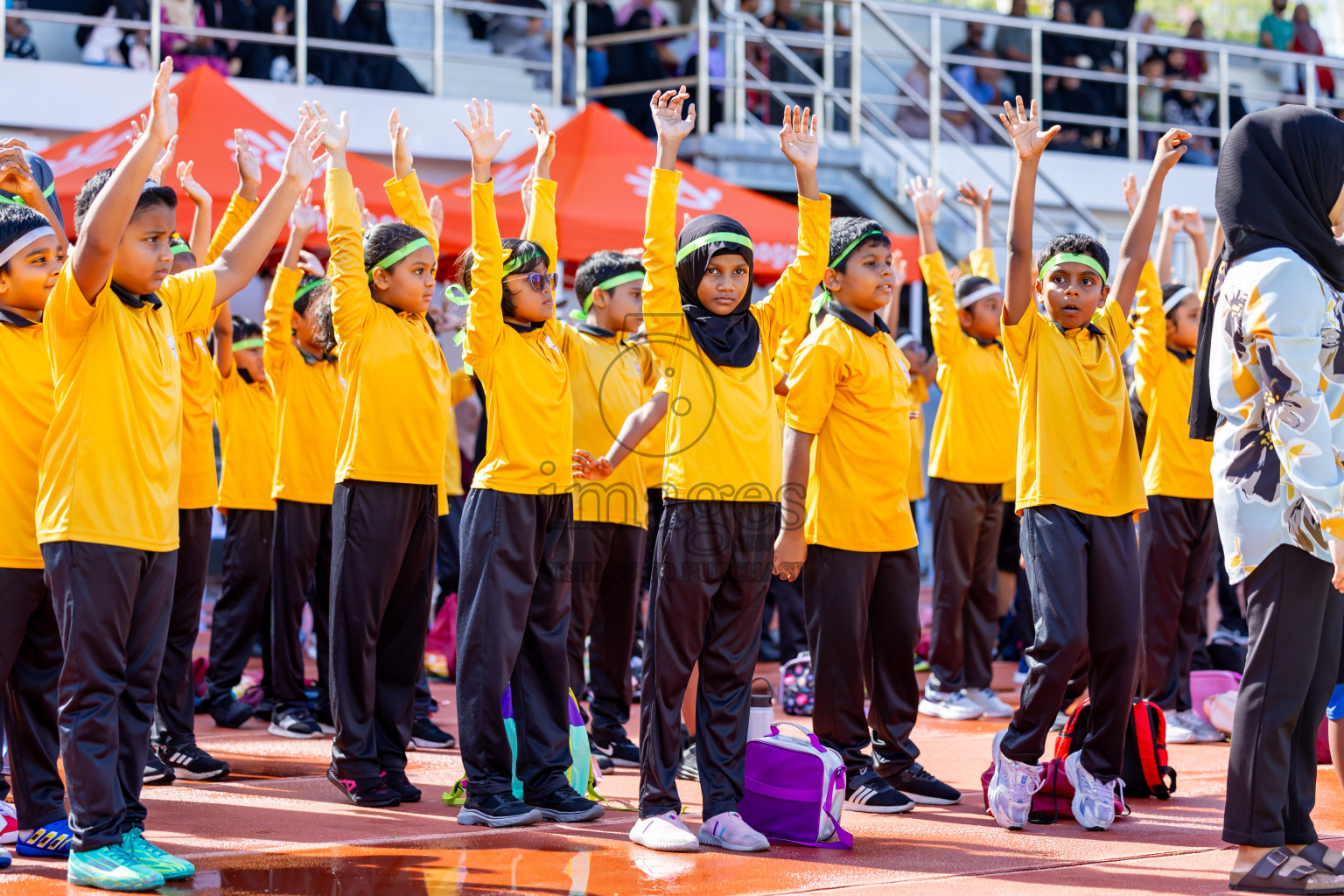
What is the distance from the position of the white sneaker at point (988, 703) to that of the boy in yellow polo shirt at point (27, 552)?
4.80m

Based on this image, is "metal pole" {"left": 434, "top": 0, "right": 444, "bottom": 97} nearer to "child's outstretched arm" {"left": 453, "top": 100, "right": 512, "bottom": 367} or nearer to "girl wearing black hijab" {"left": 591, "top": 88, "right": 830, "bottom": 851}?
"child's outstretched arm" {"left": 453, "top": 100, "right": 512, "bottom": 367}

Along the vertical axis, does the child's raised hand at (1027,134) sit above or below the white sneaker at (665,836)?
above

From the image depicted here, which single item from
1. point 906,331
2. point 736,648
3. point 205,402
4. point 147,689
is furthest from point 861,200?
point 147,689

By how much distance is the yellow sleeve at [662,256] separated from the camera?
4.59m

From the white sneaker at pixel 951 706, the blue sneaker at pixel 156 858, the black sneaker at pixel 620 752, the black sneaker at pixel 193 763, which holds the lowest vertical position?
the white sneaker at pixel 951 706

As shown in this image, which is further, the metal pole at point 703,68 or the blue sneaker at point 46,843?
the metal pole at point 703,68

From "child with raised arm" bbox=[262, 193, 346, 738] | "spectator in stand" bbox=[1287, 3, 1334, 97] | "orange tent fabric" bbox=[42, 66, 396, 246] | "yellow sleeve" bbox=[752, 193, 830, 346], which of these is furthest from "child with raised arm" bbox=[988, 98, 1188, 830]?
"spectator in stand" bbox=[1287, 3, 1334, 97]

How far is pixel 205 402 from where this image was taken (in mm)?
6242

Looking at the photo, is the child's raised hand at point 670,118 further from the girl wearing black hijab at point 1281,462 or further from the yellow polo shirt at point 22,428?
the yellow polo shirt at point 22,428

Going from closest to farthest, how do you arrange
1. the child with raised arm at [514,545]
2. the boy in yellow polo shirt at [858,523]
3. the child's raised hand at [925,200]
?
the child with raised arm at [514,545]
the boy in yellow polo shirt at [858,523]
the child's raised hand at [925,200]

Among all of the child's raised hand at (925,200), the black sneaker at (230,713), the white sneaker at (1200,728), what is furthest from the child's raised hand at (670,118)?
the white sneaker at (1200,728)

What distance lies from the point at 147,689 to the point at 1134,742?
3.70 metres

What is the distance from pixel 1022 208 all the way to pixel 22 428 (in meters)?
3.44

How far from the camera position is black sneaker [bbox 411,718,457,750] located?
6.46m
